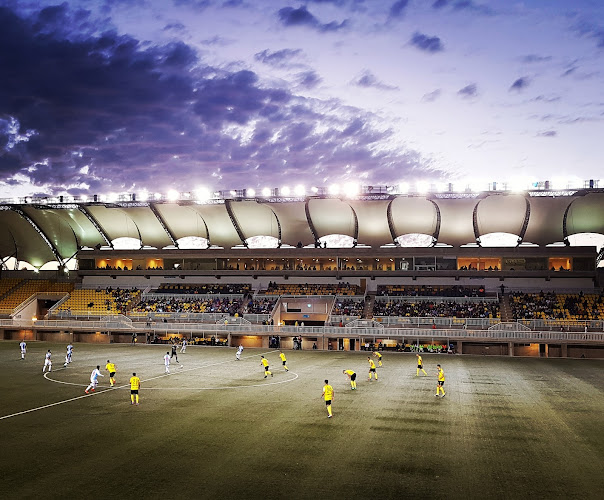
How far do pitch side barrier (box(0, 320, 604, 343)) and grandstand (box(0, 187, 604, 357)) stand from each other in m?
0.12

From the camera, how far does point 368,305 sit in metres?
59.4

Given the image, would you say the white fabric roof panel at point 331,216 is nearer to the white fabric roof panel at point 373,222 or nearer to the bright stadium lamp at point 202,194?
the white fabric roof panel at point 373,222

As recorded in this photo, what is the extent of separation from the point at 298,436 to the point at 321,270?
48737 millimetres

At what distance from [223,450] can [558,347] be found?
40197 millimetres

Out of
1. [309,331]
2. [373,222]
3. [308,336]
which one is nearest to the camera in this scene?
[309,331]

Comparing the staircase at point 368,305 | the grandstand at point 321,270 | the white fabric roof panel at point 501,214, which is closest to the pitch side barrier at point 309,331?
the grandstand at point 321,270

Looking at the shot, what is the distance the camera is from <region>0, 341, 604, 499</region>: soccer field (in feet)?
45.1

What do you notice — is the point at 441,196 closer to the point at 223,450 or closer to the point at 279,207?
the point at 279,207

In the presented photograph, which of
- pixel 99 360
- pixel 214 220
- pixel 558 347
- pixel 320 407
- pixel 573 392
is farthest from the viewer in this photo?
pixel 214 220

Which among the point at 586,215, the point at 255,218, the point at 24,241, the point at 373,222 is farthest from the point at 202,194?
the point at 586,215

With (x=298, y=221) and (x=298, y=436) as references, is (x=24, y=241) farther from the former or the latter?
(x=298, y=436)

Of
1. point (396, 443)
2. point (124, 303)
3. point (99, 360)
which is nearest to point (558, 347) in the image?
point (396, 443)

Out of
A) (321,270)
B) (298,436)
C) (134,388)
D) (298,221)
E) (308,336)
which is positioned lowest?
(298,436)

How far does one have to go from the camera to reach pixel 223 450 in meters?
16.8
